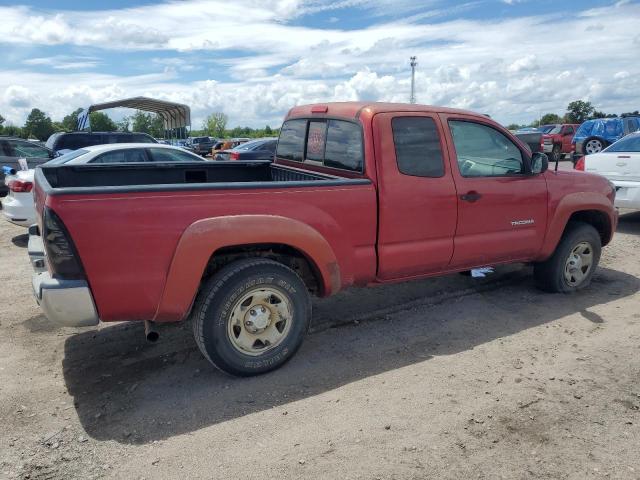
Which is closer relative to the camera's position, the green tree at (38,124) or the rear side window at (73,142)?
the rear side window at (73,142)

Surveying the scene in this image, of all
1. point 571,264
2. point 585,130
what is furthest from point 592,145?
point 571,264

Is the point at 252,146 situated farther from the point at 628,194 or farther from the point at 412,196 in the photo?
the point at 412,196

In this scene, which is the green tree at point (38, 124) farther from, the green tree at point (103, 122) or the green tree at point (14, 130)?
the green tree at point (103, 122)

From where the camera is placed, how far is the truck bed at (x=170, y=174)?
4.36m

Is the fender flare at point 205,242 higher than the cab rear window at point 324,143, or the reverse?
the cab rear window at point 324,143

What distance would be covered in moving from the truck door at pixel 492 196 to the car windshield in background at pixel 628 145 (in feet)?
16.4

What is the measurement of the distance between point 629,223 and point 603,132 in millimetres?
12534

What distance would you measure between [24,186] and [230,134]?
8273 cm

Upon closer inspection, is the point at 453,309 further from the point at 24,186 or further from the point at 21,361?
the point at 24,186

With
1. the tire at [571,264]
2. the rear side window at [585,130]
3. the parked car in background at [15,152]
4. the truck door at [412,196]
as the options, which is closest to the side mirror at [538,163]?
the tire at [571,264]

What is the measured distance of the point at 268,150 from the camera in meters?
16.4

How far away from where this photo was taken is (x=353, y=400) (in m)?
3.40

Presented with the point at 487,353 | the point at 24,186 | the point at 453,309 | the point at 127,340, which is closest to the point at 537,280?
the point at 453,309

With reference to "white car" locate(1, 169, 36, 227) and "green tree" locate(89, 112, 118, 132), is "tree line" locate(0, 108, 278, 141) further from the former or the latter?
"white car" locate(1, 169, 36, 227)
